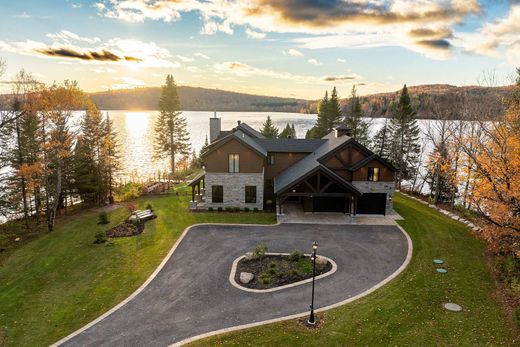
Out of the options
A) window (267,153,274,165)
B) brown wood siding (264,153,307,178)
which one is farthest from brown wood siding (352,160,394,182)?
window (267,153,274,165)

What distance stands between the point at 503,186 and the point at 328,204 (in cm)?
1398

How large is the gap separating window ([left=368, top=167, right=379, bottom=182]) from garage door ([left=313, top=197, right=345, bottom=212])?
3.25 metres

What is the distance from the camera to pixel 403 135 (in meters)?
43.8

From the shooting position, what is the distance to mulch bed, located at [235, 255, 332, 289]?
Result: 16750 mm

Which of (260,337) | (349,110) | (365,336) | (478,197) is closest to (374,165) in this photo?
(478,197)

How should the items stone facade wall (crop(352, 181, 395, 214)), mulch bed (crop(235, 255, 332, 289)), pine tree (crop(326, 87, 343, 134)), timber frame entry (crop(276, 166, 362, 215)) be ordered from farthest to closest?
pine tree (crop(326, 87, 343, 134)), stone facade wall (crop(352, 181, 395, 214)), timber frame entry (crop(276, 166, 362, 215)), mulch bed (crop(235, 255, 332, 289))

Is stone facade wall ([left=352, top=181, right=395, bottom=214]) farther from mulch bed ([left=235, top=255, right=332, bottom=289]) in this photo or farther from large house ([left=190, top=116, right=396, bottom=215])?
mulch bed ([left=235, top=255, right=332, bottom=289])

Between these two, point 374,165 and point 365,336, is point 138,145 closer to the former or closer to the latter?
point 374,165

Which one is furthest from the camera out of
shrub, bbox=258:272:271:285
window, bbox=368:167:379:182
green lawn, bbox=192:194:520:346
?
window, bbox=368:167:379:182

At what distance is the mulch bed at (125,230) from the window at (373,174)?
799 inches

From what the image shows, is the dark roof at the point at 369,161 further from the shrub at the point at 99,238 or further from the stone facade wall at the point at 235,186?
the shrub at the point at 99,238

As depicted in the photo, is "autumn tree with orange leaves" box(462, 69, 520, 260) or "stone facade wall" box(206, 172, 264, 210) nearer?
"autumn tree with orange leaves" box(462, 69, 520, 260)

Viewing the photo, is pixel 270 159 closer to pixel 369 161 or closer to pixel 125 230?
pixel 369 161

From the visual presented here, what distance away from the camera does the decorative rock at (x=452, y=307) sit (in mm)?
14391
